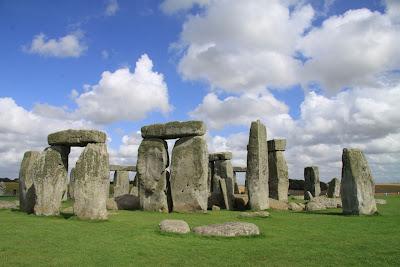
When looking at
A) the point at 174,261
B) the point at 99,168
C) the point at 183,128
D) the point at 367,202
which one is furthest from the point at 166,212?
the point at 174,261

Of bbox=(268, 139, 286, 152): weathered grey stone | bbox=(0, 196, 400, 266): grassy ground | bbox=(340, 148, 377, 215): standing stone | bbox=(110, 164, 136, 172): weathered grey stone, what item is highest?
bbox=(268, 139, 286, 152): weathered grey stone

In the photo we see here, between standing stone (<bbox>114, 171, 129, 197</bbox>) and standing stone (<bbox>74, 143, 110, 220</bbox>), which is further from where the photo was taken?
standing stone (<bbox>114, 171, 129, 197</bbox>)

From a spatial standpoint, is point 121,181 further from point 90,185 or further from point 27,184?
point 90,185

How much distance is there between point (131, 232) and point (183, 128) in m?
7.47

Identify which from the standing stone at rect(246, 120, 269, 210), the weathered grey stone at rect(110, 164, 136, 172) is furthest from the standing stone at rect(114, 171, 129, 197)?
the standing stone at rect(246, 120, 269, 210)

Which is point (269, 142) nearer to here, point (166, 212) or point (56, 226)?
point (166, 212)

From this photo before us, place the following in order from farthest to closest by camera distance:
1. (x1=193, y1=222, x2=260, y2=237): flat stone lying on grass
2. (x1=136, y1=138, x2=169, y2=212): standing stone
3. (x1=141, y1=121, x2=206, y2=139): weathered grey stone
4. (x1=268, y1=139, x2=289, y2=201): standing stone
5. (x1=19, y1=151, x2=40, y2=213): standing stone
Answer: (x1=268, y1=139, x2=289, y2=201): standing stone
(x1=136, y1=138, x2=169, y2=212): standing stone
(x1=141, y1=121, x2=206, y2=139): weathered grey stone
(x1=19, y1=151, x2=40, y2=213): standing stone
(x1=193, y1=222, x2=260, y2=237): flat stone lying on grass

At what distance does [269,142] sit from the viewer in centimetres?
2325

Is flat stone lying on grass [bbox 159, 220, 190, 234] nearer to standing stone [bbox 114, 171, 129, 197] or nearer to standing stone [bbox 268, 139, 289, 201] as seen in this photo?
standing stone [bbox 268, 139, 289, 201]

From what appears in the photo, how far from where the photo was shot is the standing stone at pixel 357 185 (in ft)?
50.1

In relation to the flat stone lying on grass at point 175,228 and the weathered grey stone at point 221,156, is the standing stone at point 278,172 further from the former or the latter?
the flat stone lying on grass at point 175,228

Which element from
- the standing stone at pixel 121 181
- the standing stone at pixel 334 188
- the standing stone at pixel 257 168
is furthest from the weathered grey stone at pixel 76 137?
the standing stone at pixel 334 188

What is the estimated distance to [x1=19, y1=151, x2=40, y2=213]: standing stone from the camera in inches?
612

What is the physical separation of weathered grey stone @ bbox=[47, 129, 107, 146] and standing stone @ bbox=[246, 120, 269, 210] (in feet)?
23.8
